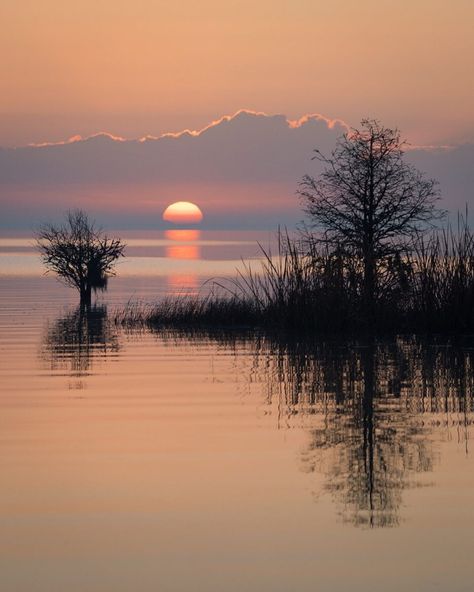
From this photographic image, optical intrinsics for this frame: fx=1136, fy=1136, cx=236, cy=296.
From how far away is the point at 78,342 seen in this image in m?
22.2

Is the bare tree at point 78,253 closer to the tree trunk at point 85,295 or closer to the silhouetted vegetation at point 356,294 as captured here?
the tree trunk at point 85,295

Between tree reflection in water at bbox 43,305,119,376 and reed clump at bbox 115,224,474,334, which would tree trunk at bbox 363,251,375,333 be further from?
tree reflection in water at bbox 43,305,119,376

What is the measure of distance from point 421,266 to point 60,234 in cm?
3066

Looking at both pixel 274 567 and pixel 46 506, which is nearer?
pixel 274 567

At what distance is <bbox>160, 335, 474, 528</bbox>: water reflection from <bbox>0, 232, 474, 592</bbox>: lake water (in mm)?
25

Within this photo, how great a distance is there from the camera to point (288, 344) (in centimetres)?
2027

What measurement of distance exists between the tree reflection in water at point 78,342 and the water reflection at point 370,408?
2.50 metres

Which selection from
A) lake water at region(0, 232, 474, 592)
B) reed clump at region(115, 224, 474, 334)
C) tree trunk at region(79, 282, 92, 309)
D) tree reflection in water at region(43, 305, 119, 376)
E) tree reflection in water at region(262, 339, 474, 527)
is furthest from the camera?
tree trunk at region(79, 282, 92, 309)

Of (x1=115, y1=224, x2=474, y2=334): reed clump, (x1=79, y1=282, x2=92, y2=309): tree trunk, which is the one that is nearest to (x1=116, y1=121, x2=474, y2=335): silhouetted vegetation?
(x1=115, y1=224, x2=474, y2=334): reed clump

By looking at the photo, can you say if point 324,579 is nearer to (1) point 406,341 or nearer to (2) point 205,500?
(2) point 205,500

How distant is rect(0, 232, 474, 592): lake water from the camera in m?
5.73

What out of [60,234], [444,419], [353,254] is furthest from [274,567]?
[60,234]

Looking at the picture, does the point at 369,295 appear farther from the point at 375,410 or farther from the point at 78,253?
the point at 78,253

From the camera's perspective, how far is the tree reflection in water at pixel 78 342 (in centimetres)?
1709
